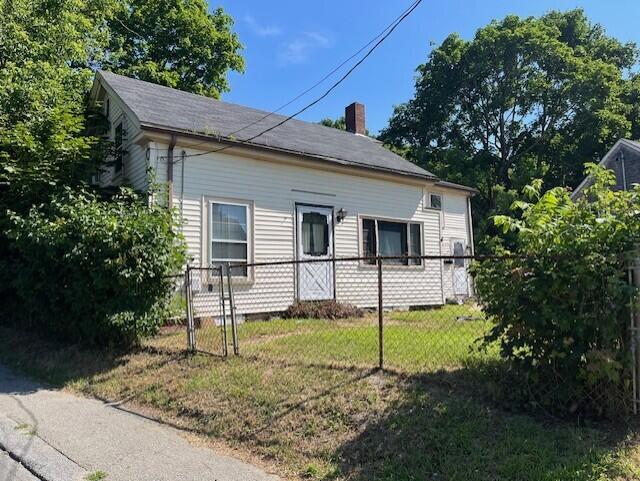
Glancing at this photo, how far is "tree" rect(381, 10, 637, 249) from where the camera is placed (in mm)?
29484

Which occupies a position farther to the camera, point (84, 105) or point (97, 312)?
point (84, 105)

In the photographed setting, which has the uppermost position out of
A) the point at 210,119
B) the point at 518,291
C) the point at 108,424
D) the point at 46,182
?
the point at 210,119

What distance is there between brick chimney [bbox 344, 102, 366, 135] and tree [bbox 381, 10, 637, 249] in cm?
1122

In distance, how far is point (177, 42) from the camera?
25328mm

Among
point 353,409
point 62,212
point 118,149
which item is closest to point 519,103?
point 118,149

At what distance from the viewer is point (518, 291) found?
4.26 m

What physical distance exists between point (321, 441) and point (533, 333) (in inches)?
79.4

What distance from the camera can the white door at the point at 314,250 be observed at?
11.5 meters

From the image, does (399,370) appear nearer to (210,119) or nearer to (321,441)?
(321,441)

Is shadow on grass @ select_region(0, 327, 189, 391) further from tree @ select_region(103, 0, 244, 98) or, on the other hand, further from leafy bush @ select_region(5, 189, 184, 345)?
tree @ select_region(103, 0, 244, 98)

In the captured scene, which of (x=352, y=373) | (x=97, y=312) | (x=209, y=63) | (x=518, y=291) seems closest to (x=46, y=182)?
(x=97, y=312)

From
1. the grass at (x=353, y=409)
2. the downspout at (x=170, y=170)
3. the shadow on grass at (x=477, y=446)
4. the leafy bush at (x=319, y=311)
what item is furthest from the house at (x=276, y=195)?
the shadow on grass at (x=477, y=446)

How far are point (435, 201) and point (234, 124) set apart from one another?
20.9 ft

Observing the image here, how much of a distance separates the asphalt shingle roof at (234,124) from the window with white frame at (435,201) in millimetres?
869
